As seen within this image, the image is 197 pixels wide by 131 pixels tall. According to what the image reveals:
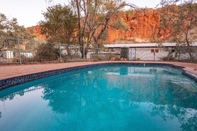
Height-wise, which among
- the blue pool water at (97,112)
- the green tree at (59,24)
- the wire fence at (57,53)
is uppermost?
the green tree at (59,24)

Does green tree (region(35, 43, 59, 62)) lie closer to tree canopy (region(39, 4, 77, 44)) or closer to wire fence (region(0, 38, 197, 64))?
wire fence (region(0, 38, 197, 64))

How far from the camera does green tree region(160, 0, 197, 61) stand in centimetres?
985

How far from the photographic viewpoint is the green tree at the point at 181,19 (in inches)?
388

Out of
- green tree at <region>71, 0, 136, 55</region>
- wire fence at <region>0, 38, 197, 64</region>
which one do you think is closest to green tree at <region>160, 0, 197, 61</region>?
wire fence at <region>0, 38, 197, 64</region>

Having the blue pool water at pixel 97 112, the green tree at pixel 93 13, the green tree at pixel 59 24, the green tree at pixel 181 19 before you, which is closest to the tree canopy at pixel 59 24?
the green tree at pixel 59 24

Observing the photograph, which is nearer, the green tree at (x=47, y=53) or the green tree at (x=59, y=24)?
the green tree at (x=47, y=53)

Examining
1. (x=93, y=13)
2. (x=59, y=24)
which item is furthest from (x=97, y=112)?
(x=93, y=13)

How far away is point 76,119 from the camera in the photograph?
2291mm

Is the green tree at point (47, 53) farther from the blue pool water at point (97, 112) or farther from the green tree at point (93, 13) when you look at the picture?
the blue pool water at point (97, 112)

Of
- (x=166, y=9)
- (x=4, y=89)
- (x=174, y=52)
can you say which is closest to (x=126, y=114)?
(x=4, y=89)

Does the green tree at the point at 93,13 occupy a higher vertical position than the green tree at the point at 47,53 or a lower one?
higher

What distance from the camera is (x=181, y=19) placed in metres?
10.7

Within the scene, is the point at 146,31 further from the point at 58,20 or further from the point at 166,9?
the point at 58,20

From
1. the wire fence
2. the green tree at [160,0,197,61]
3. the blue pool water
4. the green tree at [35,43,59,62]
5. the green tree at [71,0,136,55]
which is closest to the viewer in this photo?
the blue pool water
